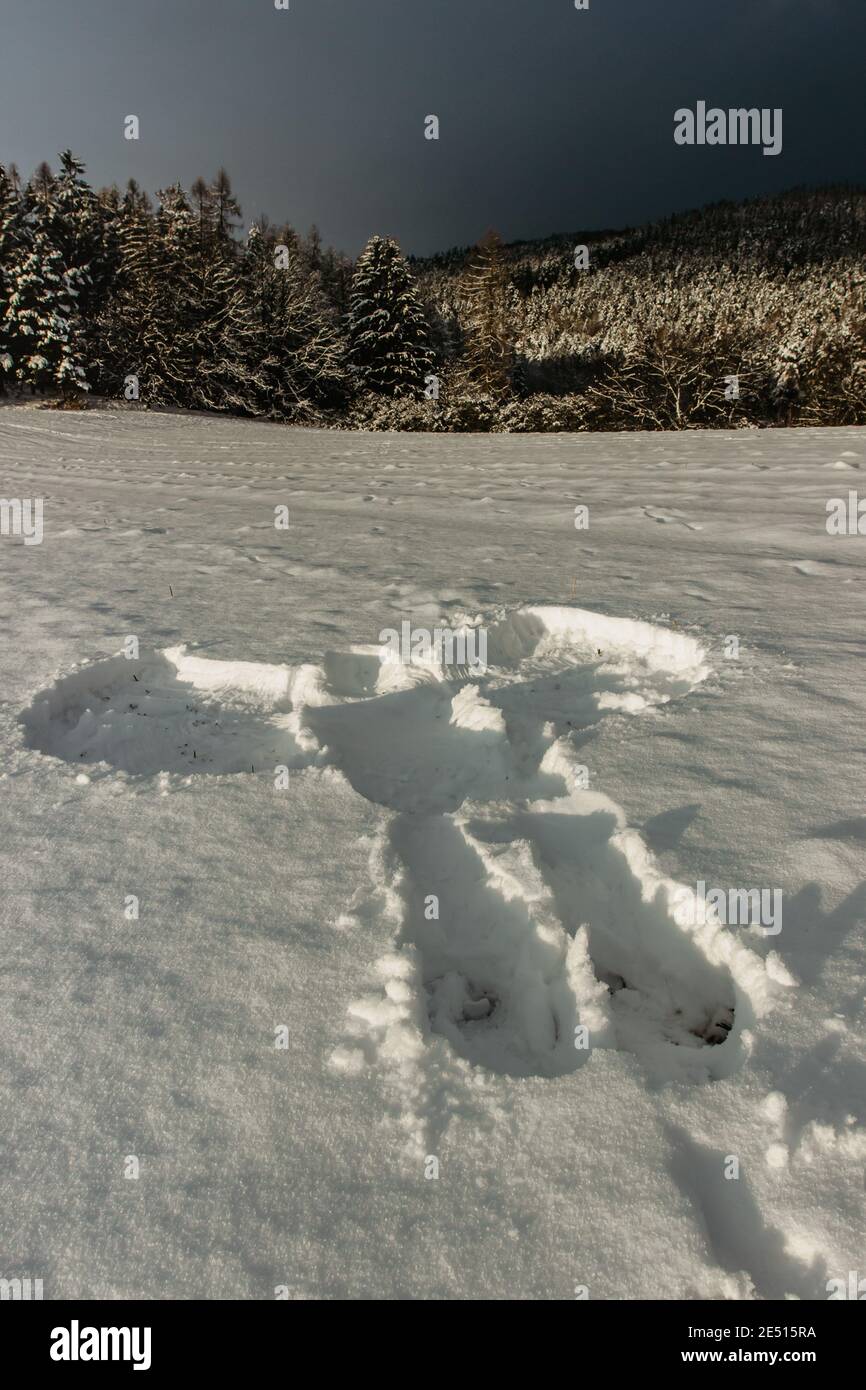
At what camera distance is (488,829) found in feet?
8.87

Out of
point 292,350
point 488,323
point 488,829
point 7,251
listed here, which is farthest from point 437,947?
point 7,251

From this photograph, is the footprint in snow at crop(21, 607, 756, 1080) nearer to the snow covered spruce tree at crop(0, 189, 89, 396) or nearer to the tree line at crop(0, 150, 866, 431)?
the tree line at crop(0, 150, 866, 431)

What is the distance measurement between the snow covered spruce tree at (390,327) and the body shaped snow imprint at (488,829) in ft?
86.3

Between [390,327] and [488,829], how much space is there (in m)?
29.3

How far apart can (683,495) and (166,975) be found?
23.7 ft

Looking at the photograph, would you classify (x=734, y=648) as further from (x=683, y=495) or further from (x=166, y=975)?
(x=683, y=495)

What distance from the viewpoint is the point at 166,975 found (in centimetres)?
219

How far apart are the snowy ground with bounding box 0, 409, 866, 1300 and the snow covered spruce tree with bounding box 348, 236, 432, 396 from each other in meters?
25.9

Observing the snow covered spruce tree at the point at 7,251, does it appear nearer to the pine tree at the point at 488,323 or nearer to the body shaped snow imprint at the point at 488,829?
the pine tree at the point at 488,323

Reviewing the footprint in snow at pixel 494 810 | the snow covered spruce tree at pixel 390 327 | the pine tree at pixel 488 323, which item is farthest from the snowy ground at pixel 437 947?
the pine tree at pixel 488 323

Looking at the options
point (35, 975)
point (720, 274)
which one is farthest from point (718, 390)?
point (720, 274)

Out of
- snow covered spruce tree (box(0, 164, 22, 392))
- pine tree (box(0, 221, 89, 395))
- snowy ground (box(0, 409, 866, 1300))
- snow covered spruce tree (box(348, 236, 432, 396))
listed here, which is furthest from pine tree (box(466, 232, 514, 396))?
snowy ground (box(0, 409, 866, 1300))

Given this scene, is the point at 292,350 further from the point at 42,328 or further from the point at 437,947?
the point at 437,947

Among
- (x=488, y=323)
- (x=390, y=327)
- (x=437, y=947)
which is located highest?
(x=488, y=323)
